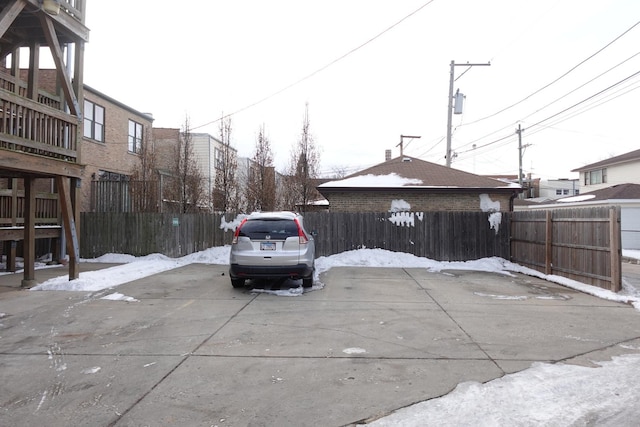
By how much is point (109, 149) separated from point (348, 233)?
11932 millimetres

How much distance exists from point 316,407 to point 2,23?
9677 millimetres

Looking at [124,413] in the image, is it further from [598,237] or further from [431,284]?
[598,237]

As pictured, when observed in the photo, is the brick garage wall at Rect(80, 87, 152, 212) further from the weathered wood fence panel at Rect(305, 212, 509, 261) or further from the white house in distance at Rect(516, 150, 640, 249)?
the white house in distance at Rect(516, 150, 640, 249)

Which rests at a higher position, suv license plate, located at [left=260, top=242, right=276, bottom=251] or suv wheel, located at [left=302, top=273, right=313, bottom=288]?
suv license plate, located at [left=260, top=242, right=276, bottom=251]

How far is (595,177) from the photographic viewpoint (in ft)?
126

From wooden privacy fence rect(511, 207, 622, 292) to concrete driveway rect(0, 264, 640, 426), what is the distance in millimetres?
1148

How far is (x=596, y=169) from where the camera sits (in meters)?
38.2

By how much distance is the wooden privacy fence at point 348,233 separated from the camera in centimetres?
1683

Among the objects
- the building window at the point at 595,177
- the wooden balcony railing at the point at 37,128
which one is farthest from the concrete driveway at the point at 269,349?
the building window at the point at 595,177

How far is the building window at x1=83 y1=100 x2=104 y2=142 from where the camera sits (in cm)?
1952

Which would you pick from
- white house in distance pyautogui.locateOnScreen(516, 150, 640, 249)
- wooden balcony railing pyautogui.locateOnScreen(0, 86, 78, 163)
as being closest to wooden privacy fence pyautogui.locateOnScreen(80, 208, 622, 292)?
wooden balcony railing pyautogui.locateOnScreen(0, 86, 78, 163)

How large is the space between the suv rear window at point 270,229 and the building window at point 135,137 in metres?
15.4

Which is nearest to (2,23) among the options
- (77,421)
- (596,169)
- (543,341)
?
(77,421)

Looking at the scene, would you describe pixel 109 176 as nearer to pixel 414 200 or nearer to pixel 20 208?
pixel 20 208
